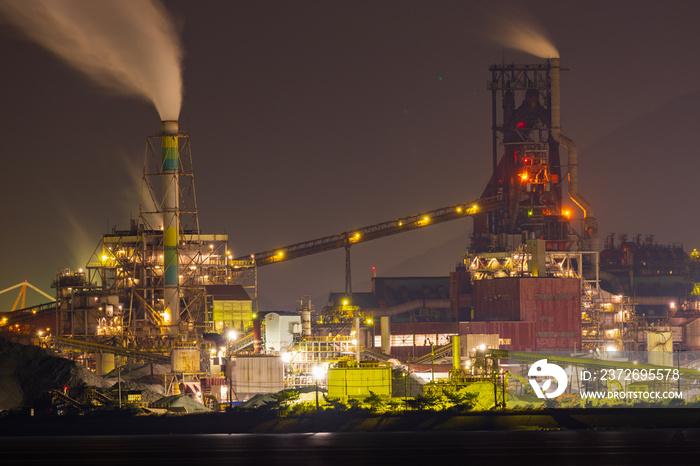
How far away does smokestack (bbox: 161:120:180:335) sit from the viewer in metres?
81.8

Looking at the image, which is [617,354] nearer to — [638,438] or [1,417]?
[638,438]

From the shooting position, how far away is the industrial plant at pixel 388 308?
68000 millimetres

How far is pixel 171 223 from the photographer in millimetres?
82500

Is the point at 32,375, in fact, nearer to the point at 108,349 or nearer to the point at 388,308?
the point at 108,349

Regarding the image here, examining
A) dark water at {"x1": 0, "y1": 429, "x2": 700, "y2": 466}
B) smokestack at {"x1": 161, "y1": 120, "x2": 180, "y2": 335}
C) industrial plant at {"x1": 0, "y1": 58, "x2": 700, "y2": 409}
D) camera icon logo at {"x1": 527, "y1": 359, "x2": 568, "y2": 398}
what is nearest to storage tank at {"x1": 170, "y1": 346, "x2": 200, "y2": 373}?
industrial plant at {"x1": 0, "y1": 58, "x2": 700, "y2": 409}

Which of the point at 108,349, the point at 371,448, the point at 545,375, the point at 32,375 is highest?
the point at 108,349

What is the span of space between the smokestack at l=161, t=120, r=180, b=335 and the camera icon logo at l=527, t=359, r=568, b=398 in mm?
32191

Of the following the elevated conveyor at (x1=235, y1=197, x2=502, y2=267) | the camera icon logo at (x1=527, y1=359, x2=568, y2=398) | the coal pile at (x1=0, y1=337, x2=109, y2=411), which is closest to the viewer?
the coal pile at (x1=0, y1=337, x2=109, y2=411)

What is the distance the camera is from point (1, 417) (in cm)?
4903

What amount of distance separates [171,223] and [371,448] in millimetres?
47767

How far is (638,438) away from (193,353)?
35.7 meters

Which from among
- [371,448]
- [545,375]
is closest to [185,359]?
[545,375]

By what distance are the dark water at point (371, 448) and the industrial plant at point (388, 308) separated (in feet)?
35.1

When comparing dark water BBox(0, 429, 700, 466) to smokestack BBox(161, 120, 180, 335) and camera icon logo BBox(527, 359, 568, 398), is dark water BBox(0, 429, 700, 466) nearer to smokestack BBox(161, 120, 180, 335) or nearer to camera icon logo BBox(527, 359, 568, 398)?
camera icon logo BBox(527, 359, 568, 398)
